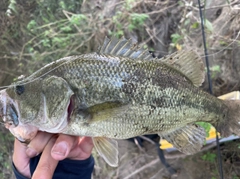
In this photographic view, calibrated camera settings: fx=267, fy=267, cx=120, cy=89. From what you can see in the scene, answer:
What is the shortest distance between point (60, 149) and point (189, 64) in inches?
30.5

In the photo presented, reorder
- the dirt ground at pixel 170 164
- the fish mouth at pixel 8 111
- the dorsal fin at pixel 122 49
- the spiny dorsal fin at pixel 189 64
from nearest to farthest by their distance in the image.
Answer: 1. the fish mouth at pixel 8 111
2. the dorsal fin at pixel 122 49
3. the spiny dorsal fin at pixel 189 64
4. the dirt ground at pixel 170 164

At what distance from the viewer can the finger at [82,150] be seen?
1454mm

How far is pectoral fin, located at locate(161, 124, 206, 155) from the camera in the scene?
1.41 metres

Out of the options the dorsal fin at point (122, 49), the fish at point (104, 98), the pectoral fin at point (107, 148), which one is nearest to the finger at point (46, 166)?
the fish at point (104, 98)

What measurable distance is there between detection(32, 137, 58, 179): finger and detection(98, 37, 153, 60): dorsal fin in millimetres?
526

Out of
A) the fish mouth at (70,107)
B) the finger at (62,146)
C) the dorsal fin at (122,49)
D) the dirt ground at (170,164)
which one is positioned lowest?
the dirt ground at (170,164)

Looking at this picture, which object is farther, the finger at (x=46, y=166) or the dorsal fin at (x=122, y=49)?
the dorsal fin at (x=122, y=49)

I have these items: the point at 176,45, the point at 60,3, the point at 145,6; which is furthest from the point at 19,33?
the point at 176,45

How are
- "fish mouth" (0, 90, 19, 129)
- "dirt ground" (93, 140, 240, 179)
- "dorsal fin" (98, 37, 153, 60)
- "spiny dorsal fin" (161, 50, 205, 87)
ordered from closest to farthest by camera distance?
"fish mouth" (0, 90, 19, 129), "dorsal fin" (98, 37, 153, 60), "spiny dorsal fin" (161, 50, 205, 87), "dirt ground" (93, 140, 240, 179)

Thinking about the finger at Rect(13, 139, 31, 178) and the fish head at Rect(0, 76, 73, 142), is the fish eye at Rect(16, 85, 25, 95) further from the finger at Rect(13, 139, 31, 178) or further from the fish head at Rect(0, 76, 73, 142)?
the finger at Rect(13, 139, 31, 178)

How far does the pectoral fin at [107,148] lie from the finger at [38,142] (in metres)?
0.24

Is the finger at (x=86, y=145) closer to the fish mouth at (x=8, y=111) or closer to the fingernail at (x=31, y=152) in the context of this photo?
the fingernail at (x=31, y=152)

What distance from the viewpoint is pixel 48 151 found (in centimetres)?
125

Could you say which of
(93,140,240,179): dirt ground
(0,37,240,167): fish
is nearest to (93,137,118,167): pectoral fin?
(0,37,240,167): fish
